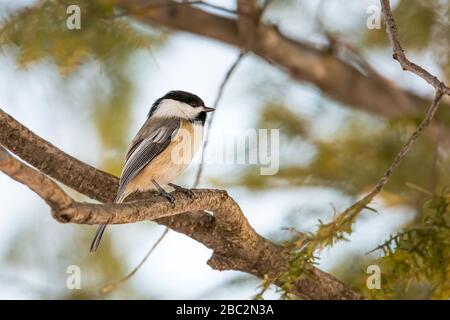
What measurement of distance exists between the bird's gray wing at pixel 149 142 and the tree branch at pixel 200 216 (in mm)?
→ 287

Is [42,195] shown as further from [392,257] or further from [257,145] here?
[257,145]

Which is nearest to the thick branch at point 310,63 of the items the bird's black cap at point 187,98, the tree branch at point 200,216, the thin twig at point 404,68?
the bird's black cap at point 187,98

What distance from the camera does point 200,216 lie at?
160 centimetres

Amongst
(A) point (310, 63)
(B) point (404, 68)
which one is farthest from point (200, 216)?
(A) point (310, 63)

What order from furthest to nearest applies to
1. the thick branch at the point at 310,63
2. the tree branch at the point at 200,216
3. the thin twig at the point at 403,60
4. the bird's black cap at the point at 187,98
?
the thick branch at the point at 310,63 → the bird's black cap at the point at 187,98 → the tree branch at the point at 200,216 → the thin twig at the point at 403,60

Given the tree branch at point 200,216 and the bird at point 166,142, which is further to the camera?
the bird at point 166,142

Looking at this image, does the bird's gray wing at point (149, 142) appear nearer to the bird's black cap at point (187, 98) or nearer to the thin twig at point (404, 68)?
the bird's black cap at point (187, 98)

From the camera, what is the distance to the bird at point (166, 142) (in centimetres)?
195

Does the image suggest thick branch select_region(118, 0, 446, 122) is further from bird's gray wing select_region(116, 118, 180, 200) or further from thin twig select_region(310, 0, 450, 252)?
thin twig select_region(310, 0, 450, 252)

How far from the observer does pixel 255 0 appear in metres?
2.14

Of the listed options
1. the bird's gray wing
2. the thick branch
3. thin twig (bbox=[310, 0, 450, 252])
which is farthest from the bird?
thin twig (bbox=[310, 0, 450, 252])

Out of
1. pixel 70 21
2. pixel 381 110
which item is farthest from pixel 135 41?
pixel 381 110

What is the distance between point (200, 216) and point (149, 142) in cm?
44
